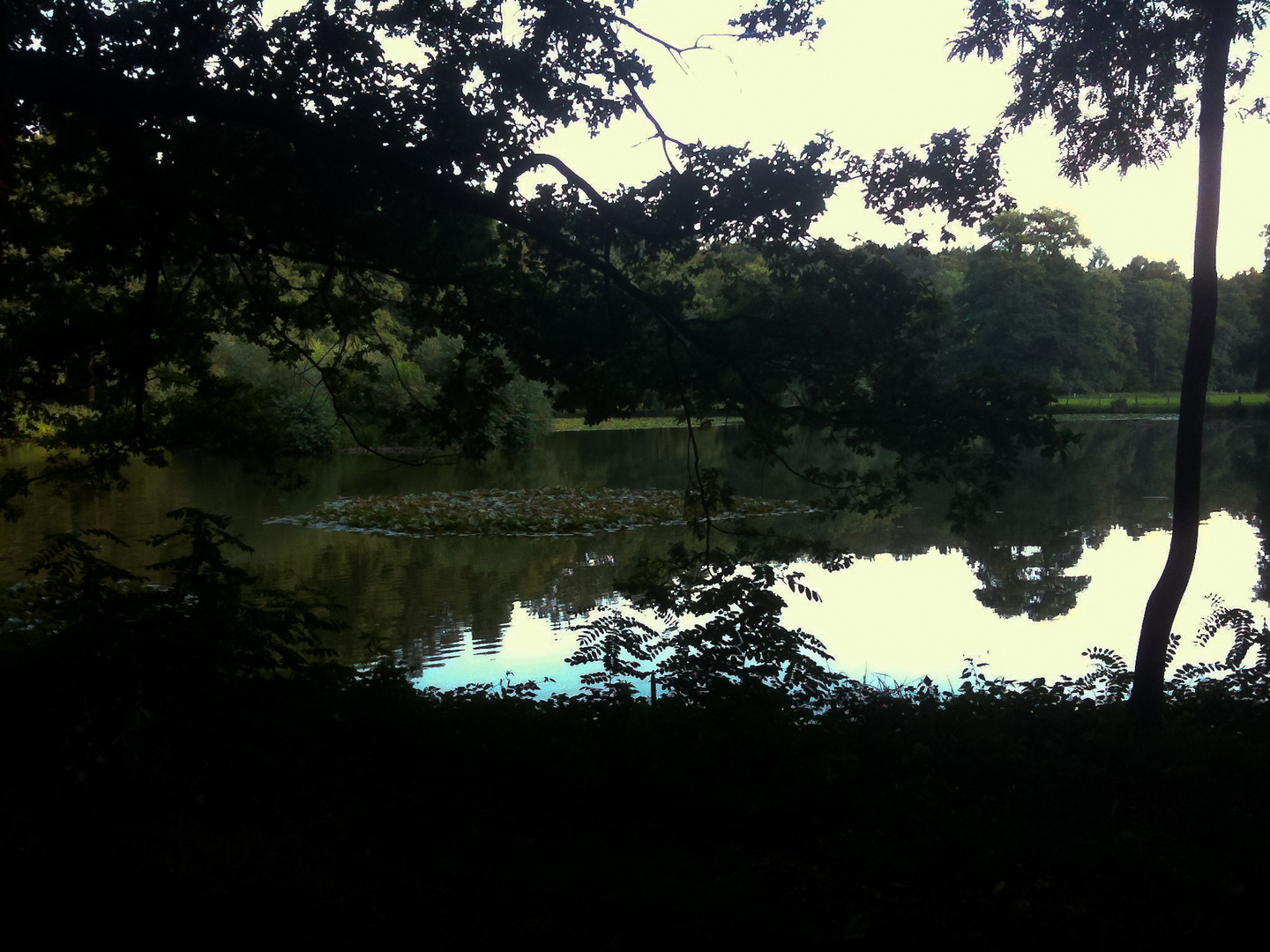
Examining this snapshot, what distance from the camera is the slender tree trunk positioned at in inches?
259

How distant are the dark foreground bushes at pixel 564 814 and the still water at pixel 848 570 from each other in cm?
370

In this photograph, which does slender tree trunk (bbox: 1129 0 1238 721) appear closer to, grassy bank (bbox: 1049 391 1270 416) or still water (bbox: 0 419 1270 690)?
still water (bbox: 0 419 1270 690)

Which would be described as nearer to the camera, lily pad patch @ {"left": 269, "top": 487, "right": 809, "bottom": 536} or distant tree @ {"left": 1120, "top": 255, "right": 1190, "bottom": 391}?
lily pad patch @ {"left": 269, "top": 487, "right": 809, "bottom": 536}

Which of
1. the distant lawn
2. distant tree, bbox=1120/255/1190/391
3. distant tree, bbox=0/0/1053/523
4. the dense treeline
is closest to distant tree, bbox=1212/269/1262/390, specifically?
the dense treeline

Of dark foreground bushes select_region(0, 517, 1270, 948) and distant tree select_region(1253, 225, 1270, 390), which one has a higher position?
distant tree select_region(1253, 225, 1270, 390)

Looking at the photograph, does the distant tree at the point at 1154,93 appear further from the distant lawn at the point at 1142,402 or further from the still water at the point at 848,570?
the distant lawn at the point at 1142,402

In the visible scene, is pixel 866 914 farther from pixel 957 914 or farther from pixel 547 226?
pixel 547 226

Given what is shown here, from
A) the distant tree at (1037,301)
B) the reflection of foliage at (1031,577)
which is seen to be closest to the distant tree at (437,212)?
the reflection of foliage at (1031,577)

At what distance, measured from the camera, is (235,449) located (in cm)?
706

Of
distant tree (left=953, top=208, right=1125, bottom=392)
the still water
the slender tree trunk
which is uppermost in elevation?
distant tree (left=953, top=208, right=1125, bottom=392)

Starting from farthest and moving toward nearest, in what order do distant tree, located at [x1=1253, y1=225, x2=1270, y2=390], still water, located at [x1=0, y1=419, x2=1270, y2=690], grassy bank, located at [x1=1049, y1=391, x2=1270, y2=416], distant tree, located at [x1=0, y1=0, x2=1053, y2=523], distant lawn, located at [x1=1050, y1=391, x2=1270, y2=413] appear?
1. distant lawn, located at [x1=1050, y1=391, x2=1270, y2=413]
2. grassy bank, located at [x1=1049, y1=391, x2=1270, y2=416]
3. distant tree, located at [x1=1253, y1=225, x2=1270, y2=390]
4. still water, located at [x1=0, y1=419, x2=1270, y2=690]
5. distant tree, located at [x1=0, y1=0, x2=1053, y2=523]

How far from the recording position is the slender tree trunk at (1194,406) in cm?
658

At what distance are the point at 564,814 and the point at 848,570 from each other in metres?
10.5

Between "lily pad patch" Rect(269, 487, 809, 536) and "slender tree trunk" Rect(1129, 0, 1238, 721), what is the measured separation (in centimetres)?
915
